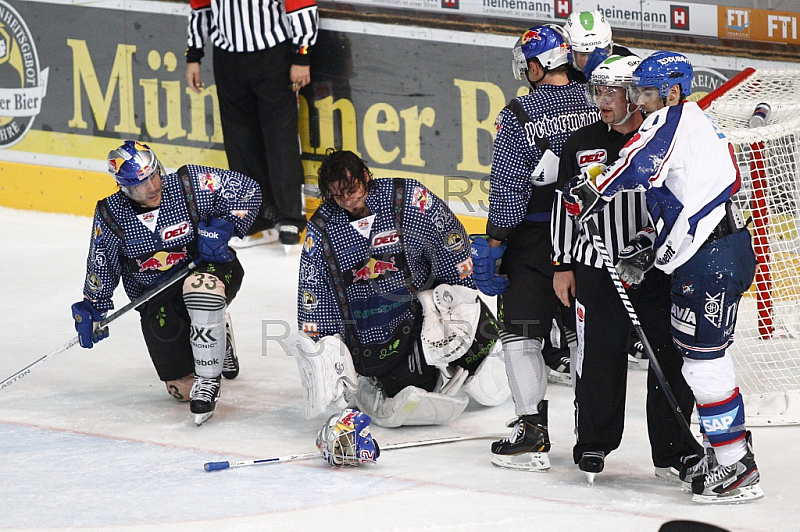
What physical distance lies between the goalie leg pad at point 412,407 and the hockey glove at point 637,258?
98cm

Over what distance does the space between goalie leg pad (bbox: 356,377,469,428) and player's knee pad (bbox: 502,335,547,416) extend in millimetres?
433

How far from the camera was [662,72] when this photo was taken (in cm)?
316

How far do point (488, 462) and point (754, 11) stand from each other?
8.91ft

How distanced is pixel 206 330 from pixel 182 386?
352mm

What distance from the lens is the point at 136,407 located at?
4512 millimetres

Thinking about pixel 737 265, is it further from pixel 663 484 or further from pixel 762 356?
pixel 762 356

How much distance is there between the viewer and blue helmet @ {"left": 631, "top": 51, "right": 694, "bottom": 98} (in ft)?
10.4

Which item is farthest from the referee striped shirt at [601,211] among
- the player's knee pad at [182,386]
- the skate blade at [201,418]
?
the player's knee pad at [182,386]

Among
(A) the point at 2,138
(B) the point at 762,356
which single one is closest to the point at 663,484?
(B) the point at 762,356

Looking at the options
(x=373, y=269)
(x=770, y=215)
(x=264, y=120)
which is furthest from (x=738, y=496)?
(x=264, y=120)

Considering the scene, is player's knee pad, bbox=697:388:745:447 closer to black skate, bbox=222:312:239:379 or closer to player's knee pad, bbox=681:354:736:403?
player's knee pad, bbox=681:354:736:403

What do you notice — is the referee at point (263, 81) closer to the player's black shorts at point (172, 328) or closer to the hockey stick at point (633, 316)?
the player's black shorts at point (172, 328)

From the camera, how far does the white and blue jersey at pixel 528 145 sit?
3627mm

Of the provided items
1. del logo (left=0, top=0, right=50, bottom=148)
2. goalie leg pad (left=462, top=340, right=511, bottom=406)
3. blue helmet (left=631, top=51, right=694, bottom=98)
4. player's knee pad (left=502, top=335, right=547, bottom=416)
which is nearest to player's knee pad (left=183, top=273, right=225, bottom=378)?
goalie leg pad (left=462, top=340, right=511, bottom=406)
